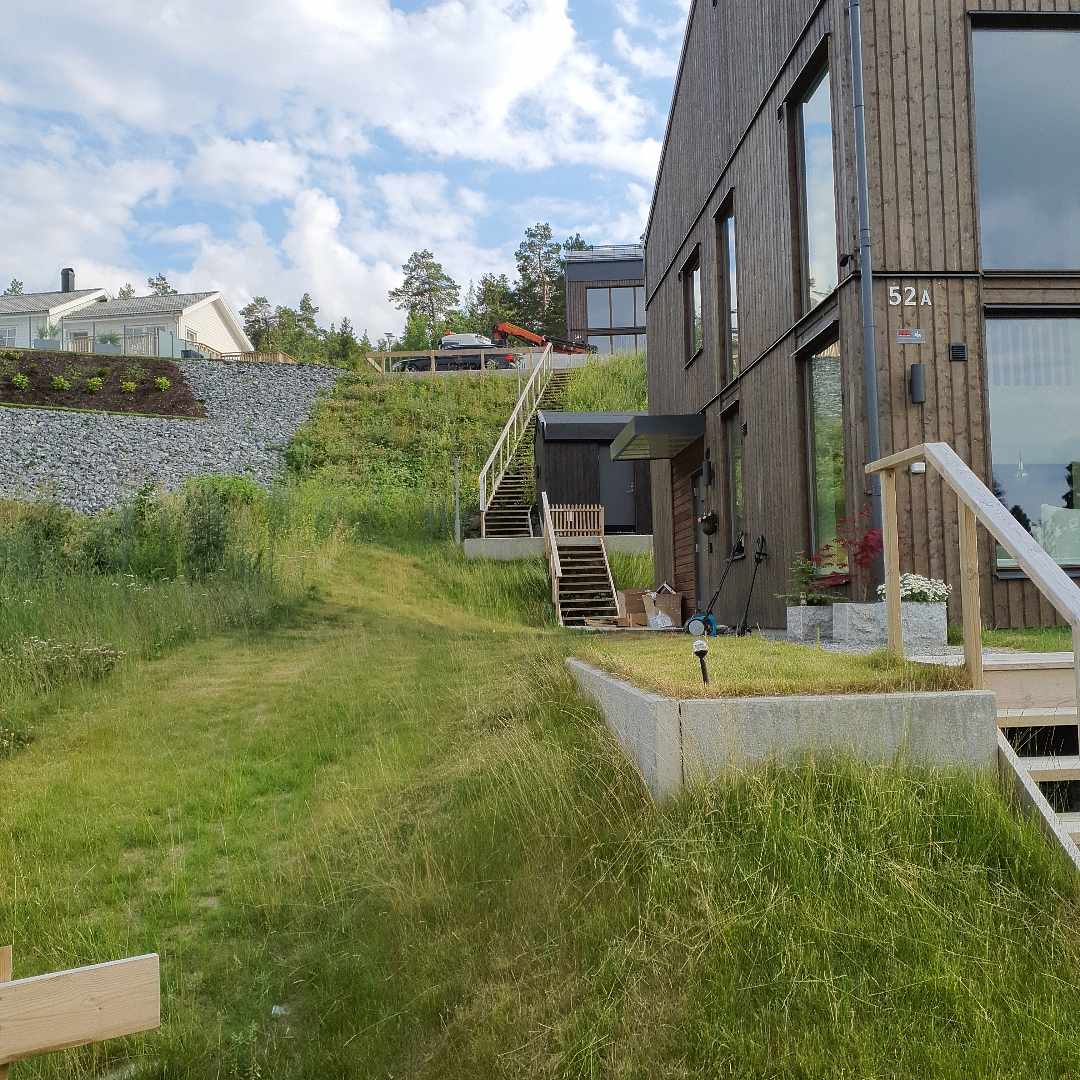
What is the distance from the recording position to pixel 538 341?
3412 centimetres

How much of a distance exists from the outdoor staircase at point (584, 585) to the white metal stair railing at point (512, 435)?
278cm

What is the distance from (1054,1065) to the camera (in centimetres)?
249

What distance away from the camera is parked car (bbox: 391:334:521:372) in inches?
1212

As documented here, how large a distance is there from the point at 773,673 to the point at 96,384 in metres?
28.0

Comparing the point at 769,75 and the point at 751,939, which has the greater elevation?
the point at 769,75

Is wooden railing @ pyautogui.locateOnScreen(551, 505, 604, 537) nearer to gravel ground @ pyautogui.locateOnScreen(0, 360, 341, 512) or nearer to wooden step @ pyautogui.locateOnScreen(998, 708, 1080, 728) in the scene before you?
gravel ground @ pyautogui.locateOnScreen(0, 360, 341, 512)

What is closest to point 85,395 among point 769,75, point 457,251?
point 769,75

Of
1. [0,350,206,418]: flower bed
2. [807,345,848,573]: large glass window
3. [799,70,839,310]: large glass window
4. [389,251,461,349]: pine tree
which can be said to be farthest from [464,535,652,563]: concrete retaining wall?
[389,251,461,349]: pine tree

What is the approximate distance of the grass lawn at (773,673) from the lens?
3.81 m

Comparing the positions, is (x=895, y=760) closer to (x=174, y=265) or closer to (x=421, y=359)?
(x=421, y=359)

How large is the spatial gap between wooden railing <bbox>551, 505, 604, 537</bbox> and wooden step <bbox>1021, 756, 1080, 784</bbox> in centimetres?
1454

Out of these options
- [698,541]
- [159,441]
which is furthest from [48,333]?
[698,541]

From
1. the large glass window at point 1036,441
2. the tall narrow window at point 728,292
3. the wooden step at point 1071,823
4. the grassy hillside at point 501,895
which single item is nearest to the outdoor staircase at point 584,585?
the tall narrow window at point 728,292

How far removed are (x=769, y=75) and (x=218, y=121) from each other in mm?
5803
